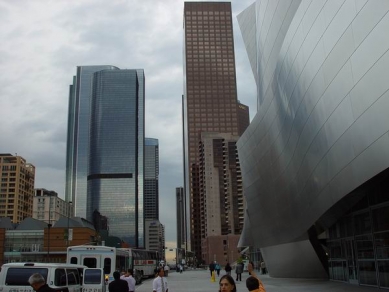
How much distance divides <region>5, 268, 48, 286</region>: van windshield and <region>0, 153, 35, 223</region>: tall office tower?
163 meters

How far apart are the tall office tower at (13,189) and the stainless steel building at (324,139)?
148 metres

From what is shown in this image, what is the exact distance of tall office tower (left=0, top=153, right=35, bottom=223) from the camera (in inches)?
6403

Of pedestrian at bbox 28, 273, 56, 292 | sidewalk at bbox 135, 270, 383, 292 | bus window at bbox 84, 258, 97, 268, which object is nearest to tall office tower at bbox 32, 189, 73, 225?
sidewalk at bbox 135, 270, 383, 292

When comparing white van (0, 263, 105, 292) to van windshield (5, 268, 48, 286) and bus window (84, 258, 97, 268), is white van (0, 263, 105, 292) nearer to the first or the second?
van windshield (5, 268, 48, 286)

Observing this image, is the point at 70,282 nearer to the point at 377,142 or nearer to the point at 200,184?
the point at 377,142

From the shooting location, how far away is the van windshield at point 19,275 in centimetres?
1106

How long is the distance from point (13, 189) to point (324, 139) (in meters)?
163

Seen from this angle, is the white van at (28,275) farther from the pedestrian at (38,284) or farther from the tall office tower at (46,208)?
the tall office tower at (46,208)

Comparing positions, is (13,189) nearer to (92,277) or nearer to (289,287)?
(289,287)

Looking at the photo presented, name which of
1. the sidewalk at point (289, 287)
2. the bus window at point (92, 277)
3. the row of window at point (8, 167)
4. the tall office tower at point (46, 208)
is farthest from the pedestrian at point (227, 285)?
the tall office tower at point (46, 208)

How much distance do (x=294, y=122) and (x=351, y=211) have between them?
5244 mm


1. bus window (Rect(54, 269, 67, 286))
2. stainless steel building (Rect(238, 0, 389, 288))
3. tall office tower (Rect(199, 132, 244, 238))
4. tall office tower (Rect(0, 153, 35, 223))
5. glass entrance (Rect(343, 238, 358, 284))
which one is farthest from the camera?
tall office tower (Rect(199, 132, 244, 238))

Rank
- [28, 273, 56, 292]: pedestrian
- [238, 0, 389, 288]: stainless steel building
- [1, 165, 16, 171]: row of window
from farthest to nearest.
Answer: [1, 165, 16, 171]: row of window < [238, 0, 389, 288]: stainless steel building < [28, 273, 56, 292]: pedestrian

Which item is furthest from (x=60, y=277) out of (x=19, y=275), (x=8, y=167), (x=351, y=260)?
(x=8, y=167)
